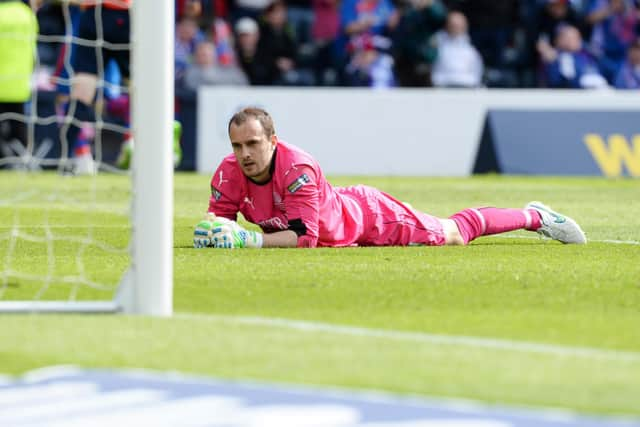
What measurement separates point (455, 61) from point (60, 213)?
935 cm

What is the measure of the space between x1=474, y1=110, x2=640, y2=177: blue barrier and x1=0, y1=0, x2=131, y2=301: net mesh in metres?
4.65

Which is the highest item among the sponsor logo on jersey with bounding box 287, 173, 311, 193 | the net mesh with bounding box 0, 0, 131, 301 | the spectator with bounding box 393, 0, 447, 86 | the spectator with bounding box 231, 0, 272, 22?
the spectator with bounding box 231, 0, 272, 22

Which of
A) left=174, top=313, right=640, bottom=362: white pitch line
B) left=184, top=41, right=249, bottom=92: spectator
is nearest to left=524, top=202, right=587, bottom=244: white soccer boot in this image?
left=174, top=313, right=640, bottom=362: white pitch line

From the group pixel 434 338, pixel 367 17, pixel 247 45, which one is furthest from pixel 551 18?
pixel 434 338

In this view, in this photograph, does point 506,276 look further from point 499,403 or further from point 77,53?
point 77,53

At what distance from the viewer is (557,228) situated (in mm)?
7914

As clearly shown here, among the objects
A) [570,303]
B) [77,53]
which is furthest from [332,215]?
[77,53]

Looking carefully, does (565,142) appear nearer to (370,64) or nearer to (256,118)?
(370,64)

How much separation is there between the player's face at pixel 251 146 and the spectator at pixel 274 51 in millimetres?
11449

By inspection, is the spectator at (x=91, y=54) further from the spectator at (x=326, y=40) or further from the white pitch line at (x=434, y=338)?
the white pitch line at (x=434, y=338)

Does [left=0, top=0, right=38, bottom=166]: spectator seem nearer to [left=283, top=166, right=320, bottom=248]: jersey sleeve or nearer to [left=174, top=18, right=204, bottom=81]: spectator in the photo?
[left=283, top=166, right=320, bottom=248]: jersey sleeve

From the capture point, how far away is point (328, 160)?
16.8 m

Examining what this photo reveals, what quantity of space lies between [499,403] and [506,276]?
2695 millimetres

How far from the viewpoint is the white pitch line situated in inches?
165
